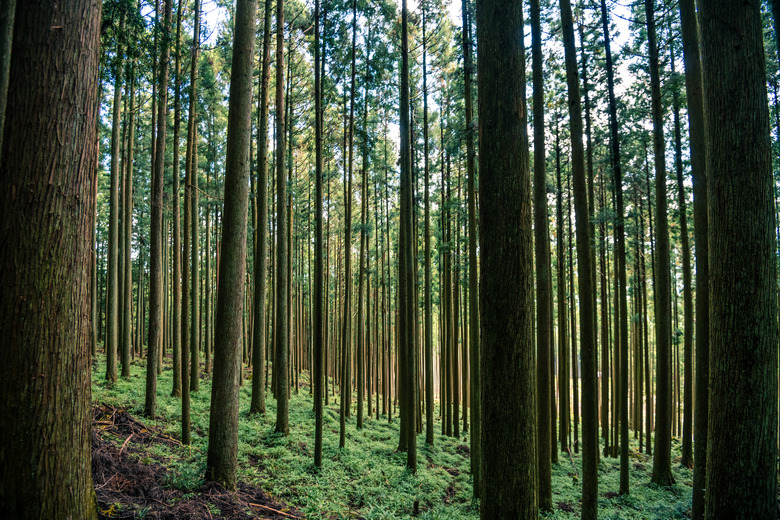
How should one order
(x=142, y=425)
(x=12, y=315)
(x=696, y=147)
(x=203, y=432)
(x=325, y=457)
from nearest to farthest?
1. (x=12, y=315)
2. (x=696, y=147)
3. (x=142, y=425)
4. (x=203, y=432)
5. (x=325, y=457)

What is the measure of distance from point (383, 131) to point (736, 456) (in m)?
15.8

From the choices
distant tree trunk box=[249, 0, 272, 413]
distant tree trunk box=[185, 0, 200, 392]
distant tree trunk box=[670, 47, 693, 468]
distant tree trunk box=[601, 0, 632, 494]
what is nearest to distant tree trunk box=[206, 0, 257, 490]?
distant tree trunk box=[185, 0, 200, 392]

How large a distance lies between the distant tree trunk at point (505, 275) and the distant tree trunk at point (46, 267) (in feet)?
9.57

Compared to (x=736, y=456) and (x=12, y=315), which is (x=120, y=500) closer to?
(x=12, y=315)

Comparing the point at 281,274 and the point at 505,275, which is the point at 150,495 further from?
the point at 281,274

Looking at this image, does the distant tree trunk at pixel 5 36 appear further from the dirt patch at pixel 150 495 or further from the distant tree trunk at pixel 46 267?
the dirt patch at pixel 150 495

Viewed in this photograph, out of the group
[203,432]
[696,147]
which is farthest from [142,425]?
[696,147]

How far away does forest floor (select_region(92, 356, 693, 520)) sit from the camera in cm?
448

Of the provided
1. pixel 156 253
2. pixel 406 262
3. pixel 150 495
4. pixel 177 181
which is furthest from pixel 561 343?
pixel 177 181

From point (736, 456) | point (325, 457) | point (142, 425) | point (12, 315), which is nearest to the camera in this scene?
point (12, 315)

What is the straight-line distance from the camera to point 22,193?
7.89 feet

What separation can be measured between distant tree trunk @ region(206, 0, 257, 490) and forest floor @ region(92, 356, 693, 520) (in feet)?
1.76

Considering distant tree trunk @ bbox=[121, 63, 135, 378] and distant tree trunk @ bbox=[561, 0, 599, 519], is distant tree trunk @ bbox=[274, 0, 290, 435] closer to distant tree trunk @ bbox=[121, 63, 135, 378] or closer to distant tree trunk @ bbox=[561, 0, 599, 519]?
distant tree trunk @ bbox=[121, 63, 135, 378]

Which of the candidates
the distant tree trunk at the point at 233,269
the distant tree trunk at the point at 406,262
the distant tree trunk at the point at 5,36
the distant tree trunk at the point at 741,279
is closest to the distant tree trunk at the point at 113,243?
the distant tree trunk at the point at 5,36
